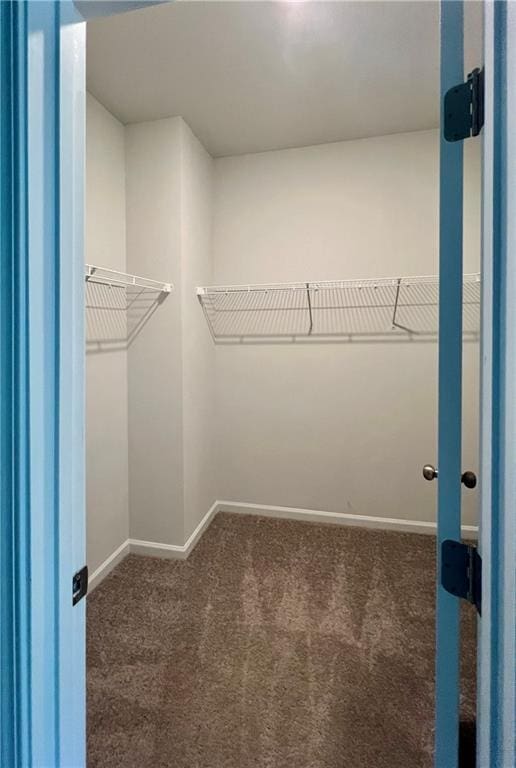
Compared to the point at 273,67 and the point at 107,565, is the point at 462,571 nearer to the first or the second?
the point at 107,565

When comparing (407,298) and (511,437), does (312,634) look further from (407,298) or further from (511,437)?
(407,298)

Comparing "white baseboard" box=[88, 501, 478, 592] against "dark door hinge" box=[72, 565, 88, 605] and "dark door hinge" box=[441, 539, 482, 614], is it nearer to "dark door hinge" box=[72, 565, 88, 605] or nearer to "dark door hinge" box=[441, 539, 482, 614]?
"dark door hinge" box=[72, 565, 88, 605]

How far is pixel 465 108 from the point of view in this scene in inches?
25.3

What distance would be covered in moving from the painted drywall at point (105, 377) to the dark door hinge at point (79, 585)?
152cm

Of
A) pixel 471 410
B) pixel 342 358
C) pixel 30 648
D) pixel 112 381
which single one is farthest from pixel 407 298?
pixel 30 648

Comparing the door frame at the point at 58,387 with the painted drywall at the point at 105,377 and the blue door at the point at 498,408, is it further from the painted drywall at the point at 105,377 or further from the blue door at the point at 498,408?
the painted drywall at the point at 105,377

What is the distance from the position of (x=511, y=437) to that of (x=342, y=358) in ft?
7.87

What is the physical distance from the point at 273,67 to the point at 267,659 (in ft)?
9.17

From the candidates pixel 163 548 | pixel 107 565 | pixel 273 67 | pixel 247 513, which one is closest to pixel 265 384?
pixel 247 513

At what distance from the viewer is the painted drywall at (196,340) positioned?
8.18 ft

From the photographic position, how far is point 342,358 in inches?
114

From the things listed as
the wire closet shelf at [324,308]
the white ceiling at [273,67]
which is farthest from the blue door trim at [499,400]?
the wire closet shelf at [324,308]

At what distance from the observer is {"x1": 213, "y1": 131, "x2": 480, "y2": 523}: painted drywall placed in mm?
2729

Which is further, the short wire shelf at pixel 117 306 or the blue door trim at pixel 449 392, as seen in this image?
the short wire shelf at pixel 117 306
